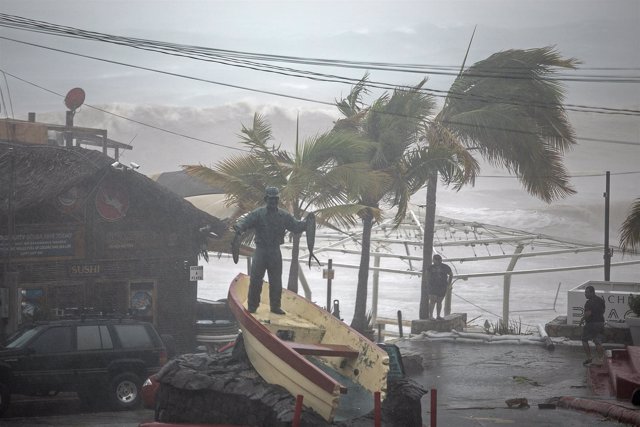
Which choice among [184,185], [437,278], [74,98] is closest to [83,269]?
[74,98]

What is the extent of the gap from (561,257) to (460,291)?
22214 mm

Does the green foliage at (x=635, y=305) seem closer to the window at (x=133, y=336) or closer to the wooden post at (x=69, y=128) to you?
the window at (x=133, y=336)

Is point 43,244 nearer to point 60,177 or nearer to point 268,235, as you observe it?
point 60,177

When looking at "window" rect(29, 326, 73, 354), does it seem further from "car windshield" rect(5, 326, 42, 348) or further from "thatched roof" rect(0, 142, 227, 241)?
"thatched roof" rect(0, 142, 227, 241)

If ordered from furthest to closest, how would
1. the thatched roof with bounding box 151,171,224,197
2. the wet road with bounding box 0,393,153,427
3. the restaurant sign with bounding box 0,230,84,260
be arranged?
the thatched roof with bounding box 151,171,224,197
the restaurant sign with bounding box 0,230,84,260
the wet road with bounding box 0,393,153,427

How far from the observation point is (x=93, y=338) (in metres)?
18.4

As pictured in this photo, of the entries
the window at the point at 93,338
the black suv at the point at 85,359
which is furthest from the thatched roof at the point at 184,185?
the window at the point at 93,338

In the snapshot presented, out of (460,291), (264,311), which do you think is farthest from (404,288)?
(264,311)

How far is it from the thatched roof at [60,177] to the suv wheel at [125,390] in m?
6.92

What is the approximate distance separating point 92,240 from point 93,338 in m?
6.85

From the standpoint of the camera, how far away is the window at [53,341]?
1777cm

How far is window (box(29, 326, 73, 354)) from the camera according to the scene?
17766 mm

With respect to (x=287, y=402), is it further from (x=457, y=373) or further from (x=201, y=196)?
(x=201, y=196)

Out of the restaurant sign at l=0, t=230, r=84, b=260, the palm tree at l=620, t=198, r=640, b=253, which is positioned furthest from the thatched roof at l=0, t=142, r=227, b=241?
the palm tree at l=620, t=198, r=640, b=253
